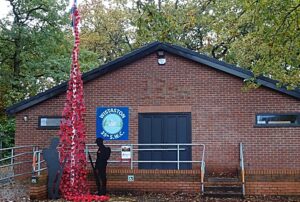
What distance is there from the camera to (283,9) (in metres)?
10.7

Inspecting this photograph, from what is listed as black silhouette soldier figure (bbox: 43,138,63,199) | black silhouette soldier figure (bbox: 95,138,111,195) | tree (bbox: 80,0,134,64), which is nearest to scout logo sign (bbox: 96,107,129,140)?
black silhouette soldier figure (bbox: 95,138,111,195)

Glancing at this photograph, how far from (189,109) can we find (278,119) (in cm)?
309

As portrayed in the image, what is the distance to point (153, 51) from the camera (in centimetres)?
1567

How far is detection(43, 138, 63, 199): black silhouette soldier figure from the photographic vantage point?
476 inches

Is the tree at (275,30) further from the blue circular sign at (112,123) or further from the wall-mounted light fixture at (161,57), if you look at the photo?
the blue circular sign at (112,123)

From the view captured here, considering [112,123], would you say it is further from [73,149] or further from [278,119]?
[278,119]

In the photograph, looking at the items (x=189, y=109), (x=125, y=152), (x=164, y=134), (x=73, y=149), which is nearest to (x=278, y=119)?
(x=189, y=109)

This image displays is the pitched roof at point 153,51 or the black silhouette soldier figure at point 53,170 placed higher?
the pitched roof at point 153,51

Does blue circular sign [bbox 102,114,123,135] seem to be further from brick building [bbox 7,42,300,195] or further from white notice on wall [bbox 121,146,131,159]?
white notice on wall [bbox 121,146,131,159]

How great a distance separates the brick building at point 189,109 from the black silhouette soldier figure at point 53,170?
9.45 ft

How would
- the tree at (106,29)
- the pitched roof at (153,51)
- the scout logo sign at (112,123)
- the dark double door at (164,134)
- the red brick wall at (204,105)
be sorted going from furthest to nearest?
the tree at (106,29)
the scout logo sign at (112,123)
the dark double door at (164,134)
the red brick wall at (204,105)
the pitched roof at (153,51)

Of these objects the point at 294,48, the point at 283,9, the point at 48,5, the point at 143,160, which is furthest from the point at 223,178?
the point at 48,5

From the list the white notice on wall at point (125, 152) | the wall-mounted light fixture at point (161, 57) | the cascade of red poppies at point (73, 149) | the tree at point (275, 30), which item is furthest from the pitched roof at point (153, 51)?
the cascade of red poppies at point (73, 149)

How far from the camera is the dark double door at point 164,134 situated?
50.3ft
